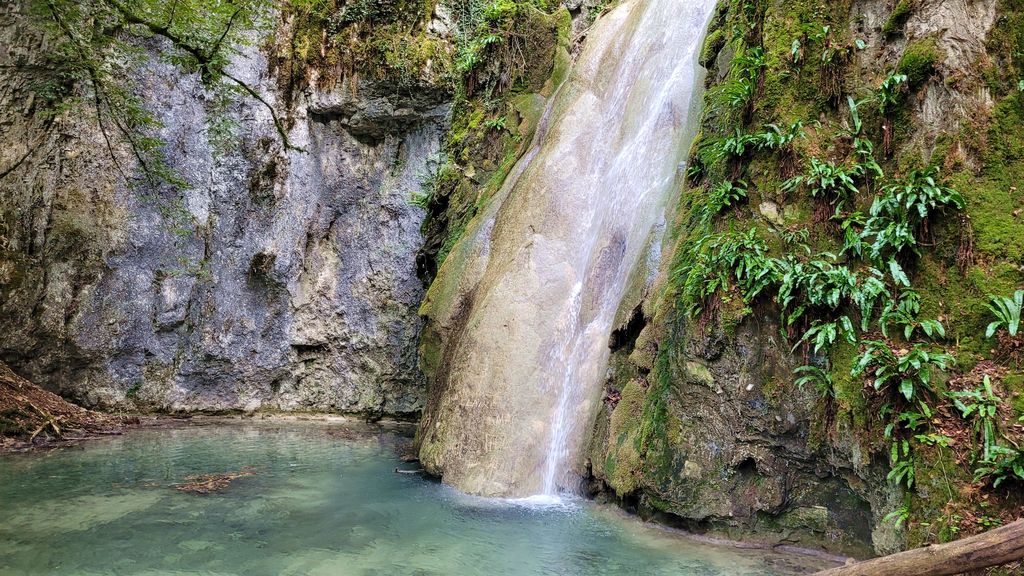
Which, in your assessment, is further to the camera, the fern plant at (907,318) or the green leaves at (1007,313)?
the fern plant at (907,318)

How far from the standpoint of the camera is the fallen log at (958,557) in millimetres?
3402

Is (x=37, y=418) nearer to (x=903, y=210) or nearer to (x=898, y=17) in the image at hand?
(x=903, y=210)

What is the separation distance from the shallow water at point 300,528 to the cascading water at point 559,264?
0.81 meters

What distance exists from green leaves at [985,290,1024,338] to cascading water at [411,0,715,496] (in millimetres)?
4119

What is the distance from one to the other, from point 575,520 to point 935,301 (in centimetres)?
399

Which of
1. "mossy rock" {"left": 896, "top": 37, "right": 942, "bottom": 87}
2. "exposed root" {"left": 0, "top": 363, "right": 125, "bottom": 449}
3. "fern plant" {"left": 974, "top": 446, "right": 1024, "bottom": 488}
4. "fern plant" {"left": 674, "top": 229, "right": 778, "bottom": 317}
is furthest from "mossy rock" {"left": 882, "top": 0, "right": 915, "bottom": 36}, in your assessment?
"exposed root" {"left": 0, "top": 363, "right": 125, "bottom": 449}

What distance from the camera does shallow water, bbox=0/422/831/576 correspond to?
533 centimetres

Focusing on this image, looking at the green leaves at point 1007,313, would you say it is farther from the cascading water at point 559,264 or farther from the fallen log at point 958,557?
the cascading water at point 559,264

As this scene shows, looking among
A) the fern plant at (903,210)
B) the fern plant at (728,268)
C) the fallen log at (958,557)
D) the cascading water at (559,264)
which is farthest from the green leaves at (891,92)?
the fallen log at (958,557)

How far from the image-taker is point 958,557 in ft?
11.5

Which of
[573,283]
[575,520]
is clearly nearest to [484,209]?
[573,283]

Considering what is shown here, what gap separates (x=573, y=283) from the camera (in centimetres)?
919

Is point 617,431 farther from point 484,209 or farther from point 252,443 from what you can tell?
point 252,443

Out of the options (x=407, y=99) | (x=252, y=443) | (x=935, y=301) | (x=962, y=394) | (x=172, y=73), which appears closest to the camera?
(x=962, y=394)
